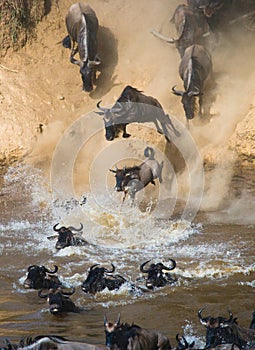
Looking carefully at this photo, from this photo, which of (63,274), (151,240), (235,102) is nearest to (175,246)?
(151,240)

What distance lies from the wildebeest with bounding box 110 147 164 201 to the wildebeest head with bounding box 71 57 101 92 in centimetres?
321

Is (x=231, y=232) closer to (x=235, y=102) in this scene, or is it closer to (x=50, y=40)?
(x=235, y=102)

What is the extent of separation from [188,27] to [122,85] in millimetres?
1816

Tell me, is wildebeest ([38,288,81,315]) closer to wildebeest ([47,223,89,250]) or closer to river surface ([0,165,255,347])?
river surface ([0,165,255,347])

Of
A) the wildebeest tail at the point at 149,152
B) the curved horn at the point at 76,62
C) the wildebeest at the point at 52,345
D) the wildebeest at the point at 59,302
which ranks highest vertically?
the curved horn at the point at 76,62

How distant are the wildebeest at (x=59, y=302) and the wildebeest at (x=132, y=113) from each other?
5.82 metres

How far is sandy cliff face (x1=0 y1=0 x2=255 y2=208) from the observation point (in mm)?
14164

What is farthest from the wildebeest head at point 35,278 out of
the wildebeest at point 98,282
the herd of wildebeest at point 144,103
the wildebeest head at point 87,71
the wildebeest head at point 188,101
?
the wildebeest head at point 87,71

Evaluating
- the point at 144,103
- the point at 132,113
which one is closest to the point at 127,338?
the point at 132,113

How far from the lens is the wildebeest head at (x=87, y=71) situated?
15734mm

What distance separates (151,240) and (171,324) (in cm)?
380

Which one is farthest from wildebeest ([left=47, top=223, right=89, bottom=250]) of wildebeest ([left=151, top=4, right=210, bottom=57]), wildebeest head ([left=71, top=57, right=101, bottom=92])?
wildebeest ([left=151, top=4, right=210, bottom=57])

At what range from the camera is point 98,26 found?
648 inches

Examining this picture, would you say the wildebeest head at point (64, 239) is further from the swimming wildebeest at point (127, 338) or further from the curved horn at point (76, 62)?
the curved horn at point (76, 62)
